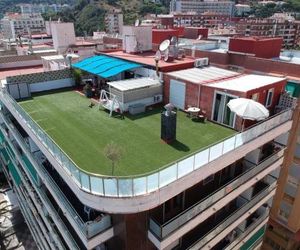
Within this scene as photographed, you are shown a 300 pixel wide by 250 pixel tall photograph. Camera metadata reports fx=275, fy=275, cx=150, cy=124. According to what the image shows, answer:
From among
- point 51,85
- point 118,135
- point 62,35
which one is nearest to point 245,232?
Answer: point 118,135

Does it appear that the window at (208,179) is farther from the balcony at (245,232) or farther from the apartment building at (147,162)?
the balcony at (245,232)

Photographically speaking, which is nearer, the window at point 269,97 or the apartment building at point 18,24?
the window at point 269,97

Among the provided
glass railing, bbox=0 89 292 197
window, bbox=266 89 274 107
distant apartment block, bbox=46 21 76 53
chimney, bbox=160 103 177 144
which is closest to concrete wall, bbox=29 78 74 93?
glass railing, bbox=0 89 292 197

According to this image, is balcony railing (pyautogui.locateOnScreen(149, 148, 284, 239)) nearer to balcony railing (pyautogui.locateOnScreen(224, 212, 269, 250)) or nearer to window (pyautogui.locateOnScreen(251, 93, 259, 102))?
window (pyautogui.locateOnScreen(251, 93, 259, 102))

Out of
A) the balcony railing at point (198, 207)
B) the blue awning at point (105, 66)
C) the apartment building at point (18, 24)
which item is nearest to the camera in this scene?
the balcony railing at point (198, 207)

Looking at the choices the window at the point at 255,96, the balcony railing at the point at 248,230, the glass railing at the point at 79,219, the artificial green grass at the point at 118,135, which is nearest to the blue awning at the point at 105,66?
the artificial green grass at the point at 118,135

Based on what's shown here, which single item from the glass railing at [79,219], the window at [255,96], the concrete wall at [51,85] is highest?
the window at [255,96]
